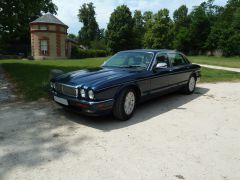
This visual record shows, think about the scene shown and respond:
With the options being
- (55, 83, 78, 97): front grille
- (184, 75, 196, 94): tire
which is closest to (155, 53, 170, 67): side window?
(184, 75, 196, 94): tire

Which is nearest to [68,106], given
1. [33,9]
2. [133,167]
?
[133,167]

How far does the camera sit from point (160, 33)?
178 ft

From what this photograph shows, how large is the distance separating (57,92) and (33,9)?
1349 cm

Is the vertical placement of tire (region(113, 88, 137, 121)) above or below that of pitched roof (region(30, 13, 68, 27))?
below

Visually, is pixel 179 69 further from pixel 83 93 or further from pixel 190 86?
pixel 83 93

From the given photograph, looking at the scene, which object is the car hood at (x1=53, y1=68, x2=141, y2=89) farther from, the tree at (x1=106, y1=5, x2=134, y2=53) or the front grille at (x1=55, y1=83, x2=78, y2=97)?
the tree at (x1=106, y1=5, x2=134, y2=53)

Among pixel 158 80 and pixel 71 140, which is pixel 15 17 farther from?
pixel 71 140

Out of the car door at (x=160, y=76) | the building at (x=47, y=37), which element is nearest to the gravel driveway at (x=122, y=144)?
the car door at (x=160, y=76)

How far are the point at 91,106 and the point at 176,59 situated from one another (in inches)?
149

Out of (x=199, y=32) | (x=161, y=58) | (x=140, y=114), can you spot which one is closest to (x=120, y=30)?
(x=199, y=32)

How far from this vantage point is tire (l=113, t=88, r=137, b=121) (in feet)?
16.0

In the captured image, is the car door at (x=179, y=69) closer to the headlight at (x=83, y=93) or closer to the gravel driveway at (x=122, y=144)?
the gravel driveway at (x=122, y=144)

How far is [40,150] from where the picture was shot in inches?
145

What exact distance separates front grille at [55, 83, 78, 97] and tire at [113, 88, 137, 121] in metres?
0.88
